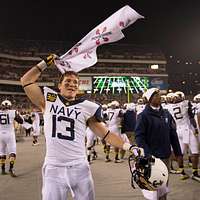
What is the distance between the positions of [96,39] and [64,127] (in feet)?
3.63

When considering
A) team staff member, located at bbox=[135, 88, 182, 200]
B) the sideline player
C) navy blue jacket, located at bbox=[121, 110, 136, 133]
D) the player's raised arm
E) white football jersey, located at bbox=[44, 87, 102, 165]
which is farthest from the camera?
navy blue jacket, located at bbox=[121, 110, 136, 133]

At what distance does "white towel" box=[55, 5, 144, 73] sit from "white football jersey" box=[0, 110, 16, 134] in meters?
7.01

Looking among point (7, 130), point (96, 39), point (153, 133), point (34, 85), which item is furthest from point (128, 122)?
point (34, 85)

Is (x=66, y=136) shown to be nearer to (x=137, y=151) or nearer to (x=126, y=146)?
(x=126, y=146)

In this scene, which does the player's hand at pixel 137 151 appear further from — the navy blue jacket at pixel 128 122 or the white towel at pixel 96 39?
the navy blue jacket at pixel 128 122

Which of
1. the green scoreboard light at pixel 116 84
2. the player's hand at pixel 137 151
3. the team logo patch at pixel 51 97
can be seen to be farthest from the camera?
the green scoreboard light at pixel 116 84

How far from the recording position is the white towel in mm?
4262

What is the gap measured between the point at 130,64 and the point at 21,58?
15.5 metres

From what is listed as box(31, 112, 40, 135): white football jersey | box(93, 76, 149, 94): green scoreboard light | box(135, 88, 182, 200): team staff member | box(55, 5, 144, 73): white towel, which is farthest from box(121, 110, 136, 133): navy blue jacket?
box(93, 76, 149, 94): green scoreboard light

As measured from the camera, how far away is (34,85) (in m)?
4.21

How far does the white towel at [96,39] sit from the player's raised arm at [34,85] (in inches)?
7.2

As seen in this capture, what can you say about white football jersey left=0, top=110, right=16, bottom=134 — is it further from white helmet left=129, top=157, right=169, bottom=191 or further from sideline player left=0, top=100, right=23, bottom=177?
white helmet left=129, top=157, right=169, bottom=191

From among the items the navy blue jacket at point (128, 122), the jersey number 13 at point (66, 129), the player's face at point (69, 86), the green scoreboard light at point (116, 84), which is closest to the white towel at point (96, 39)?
the player's face at point (69, 86)

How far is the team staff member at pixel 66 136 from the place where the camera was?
3.86 metres
